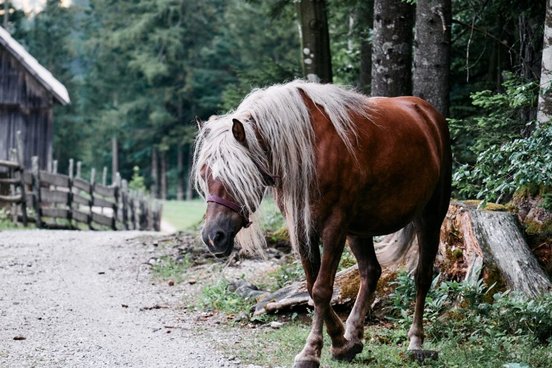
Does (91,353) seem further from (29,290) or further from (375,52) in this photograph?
(375,52)

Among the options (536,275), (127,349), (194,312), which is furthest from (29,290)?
(536,275)

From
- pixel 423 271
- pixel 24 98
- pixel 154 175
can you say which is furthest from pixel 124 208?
pixel 154 175

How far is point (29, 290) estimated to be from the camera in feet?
29.3

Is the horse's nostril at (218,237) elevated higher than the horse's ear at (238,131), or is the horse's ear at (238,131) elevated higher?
the horse's ear at (238,131)

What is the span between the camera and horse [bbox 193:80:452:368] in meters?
5.05

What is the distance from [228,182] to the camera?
4.98m

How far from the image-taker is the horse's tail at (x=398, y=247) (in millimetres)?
7328

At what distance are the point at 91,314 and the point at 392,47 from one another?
4.58 metres

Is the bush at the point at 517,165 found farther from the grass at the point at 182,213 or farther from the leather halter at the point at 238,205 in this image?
the grass at the point at 182,213

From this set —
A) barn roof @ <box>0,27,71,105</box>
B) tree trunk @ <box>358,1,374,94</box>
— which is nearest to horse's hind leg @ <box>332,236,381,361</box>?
tree trunk @ <box>358,1,374,94</box>

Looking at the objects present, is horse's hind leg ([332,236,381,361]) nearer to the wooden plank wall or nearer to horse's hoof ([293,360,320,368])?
horse's hoof ([293,360,320,368])

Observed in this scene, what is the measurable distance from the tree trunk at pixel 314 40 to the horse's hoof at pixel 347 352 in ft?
Answer: 24.3

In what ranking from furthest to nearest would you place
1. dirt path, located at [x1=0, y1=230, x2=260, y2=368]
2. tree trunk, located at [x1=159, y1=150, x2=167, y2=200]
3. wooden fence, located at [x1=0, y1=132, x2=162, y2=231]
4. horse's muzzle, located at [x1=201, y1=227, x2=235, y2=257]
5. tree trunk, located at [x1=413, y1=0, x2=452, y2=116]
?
tree trunk, located at [x1=159, y1=150, x2=167, y2=200] → wooden fence, located at [x1=0, y1=132, x2=162, y2=231] → tree trunk, located at [x1=413, y1=0, x2=452, y2=116] → dirt path, located at [x1=0, y1=230, x2=260, y2=368] → horse's muzzle, located at [x1=201, y1=227, x2=235, y2=257]

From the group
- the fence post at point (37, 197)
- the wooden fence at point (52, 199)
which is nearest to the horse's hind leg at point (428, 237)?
the wooden fence at point (52, 199)
